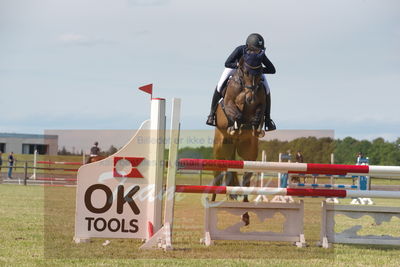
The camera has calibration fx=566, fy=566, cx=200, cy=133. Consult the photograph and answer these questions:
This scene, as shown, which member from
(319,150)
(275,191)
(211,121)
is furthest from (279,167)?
(319,150)

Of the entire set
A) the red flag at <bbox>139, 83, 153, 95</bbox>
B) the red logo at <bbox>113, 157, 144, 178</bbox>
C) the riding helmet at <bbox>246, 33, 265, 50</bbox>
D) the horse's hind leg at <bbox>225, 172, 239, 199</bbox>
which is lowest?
the horse's hind leg at <bbox>225, 172, 239, 199</bbox>

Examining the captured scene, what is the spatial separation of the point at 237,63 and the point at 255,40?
0.42m

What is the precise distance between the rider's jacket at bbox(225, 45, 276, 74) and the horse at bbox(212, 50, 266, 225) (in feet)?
0.27

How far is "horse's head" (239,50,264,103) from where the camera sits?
6.34 meters

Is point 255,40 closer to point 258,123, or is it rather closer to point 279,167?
point 258,123

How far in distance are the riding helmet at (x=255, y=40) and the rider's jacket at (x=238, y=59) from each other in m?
0.10

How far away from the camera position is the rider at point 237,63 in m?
6.45

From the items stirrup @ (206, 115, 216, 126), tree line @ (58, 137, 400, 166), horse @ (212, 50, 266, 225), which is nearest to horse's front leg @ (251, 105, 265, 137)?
horse @ (212, 50, 266, 225)

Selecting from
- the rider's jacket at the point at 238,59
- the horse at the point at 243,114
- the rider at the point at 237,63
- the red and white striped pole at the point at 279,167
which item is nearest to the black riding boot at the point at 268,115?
the rider at the point at 237,63

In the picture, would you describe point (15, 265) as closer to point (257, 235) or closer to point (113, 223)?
point (113, 223)

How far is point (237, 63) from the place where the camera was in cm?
673

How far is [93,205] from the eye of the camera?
521cm

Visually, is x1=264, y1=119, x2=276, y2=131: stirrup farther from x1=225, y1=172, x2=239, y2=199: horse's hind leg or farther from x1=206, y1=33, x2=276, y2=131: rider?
x1=225, y1=172, x2=239, y2=199: horse's hind leg

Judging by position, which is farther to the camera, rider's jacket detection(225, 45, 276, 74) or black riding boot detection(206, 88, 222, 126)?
black riding boot detection(206, 88, 222, 126)
